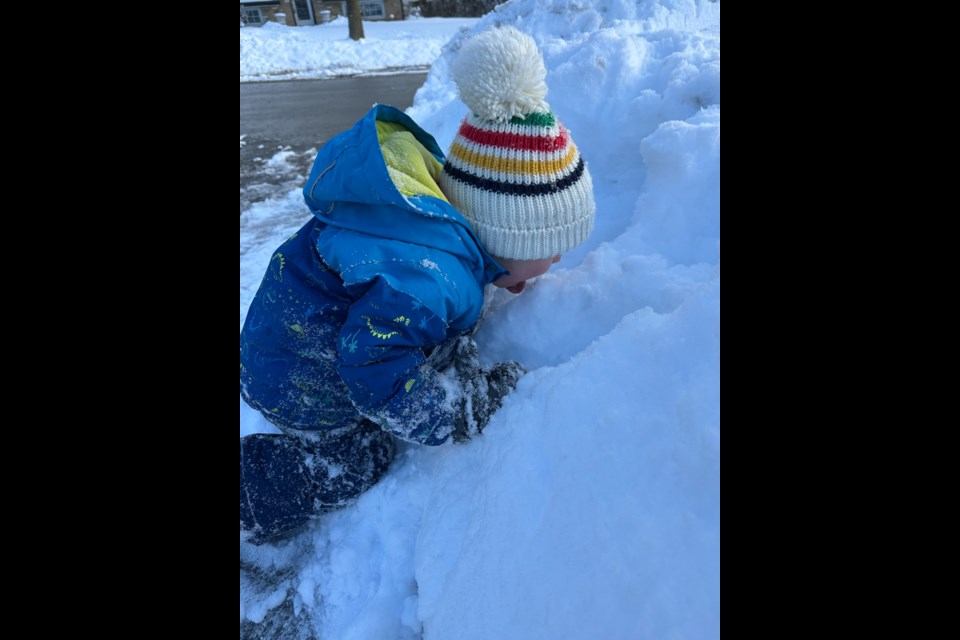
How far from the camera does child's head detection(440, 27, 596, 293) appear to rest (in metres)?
1.23

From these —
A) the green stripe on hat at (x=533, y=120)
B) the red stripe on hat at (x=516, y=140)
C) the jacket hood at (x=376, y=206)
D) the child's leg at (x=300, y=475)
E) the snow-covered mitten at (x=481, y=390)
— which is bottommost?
the child's leg at (x=300, y=475)

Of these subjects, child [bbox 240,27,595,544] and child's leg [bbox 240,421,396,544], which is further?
child's leg [bbox 240,421,396,544]

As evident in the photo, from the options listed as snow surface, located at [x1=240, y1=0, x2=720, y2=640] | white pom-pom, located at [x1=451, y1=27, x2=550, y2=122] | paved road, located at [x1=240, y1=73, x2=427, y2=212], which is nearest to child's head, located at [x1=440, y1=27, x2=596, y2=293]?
white pom-pom, located at [x1=451, y1=27, x2=550, y2=122]

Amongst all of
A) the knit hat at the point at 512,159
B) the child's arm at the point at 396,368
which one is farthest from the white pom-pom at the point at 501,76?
the child's arm at the point at 396,368

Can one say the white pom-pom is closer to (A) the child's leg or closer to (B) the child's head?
(B) the child's head

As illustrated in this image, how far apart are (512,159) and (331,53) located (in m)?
12.9

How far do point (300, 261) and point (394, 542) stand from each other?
74 cm

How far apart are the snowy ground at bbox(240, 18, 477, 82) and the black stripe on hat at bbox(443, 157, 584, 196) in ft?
35.3

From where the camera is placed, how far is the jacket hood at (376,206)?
46.6 inches

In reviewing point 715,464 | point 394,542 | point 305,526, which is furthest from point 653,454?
point 305,526

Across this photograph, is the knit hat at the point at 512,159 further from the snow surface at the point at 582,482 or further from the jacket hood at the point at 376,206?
the snow surface at the point at 582,482

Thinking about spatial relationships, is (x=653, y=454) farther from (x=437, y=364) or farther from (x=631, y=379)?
(x=437, y=364)

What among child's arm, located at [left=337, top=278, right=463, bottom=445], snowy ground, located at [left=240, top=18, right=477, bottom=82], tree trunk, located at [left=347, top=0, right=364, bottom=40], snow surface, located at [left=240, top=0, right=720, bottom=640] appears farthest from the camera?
tree trunk, located at [left=347, top=0, right=364, bottom=40]

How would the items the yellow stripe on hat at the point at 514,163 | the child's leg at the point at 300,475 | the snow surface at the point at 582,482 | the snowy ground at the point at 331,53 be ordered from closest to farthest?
the snow surface at the point at 582,482
the yellow stripe on hat at the point at 514,163
the child's leg at the point at 300,475
the snowy ground at the point at 331,53
